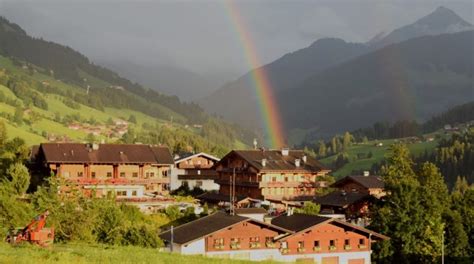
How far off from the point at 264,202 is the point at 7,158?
30.6 m

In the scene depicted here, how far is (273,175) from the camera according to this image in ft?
273

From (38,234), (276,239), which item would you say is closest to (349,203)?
(276,239)

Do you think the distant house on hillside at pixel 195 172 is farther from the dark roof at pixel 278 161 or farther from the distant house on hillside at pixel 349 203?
the distant house on hillside at pixel 349 203

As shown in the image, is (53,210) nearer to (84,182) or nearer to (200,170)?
(84,182)

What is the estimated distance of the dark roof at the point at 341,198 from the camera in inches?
2862

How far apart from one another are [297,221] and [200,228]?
374 inches

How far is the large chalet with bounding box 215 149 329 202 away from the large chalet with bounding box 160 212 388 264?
22.6m

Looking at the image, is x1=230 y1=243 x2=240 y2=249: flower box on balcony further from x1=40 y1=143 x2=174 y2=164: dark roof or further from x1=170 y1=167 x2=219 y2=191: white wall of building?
x1=170 y1=167 x2=219 y2=191: white wall of building

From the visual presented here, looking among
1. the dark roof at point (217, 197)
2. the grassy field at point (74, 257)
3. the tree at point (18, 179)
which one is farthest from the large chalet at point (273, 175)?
the grassy field at point (74, 257)

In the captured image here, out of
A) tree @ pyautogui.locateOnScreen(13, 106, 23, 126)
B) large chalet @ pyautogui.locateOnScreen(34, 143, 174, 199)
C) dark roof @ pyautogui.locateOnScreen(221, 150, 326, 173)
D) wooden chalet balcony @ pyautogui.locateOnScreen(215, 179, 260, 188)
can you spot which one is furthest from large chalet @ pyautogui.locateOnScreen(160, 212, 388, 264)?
tree @ pyautogui.locateOnScreen(13, 106, 23, 126)

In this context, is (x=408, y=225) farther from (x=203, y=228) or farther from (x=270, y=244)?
(x=203, y=228)

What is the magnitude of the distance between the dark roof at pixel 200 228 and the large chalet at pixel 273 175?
2617cm

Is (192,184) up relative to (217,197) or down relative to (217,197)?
up

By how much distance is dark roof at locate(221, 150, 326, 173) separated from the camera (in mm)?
83812
